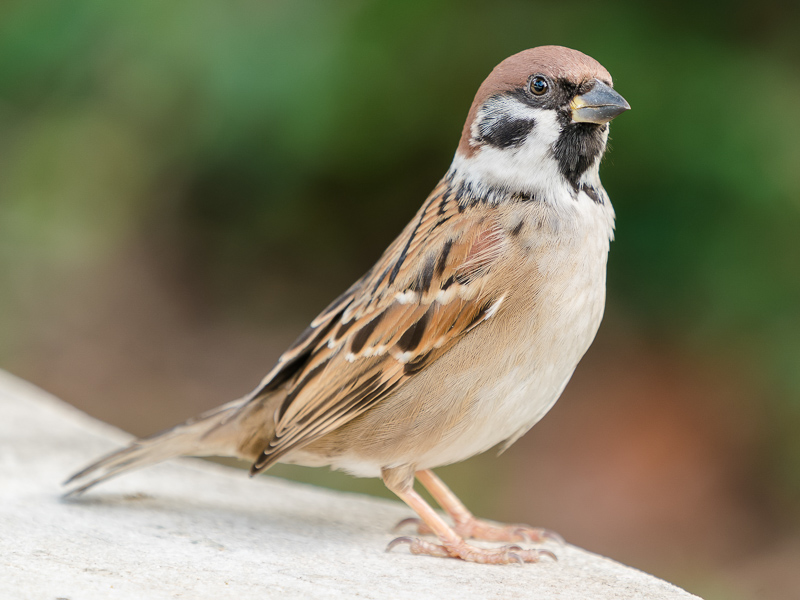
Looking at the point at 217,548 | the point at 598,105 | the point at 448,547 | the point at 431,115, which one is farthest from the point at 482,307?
the point at 431,115

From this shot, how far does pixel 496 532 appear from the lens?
3.15 m

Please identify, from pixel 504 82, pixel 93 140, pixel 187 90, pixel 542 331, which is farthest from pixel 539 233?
pixel 93 140

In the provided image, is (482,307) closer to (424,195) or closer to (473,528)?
(473,528)

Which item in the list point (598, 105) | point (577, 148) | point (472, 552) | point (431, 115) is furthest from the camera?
point (431, 115)

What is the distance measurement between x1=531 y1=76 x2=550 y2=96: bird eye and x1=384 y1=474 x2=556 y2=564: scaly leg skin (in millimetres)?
1220

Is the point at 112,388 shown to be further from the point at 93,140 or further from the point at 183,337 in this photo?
the point at 93,140

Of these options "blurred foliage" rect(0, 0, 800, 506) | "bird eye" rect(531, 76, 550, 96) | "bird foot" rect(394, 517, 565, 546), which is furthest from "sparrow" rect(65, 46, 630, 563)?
"blurred foliage" rect(0, 0, 800, 506)

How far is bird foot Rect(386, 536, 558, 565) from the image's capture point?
9.16ft

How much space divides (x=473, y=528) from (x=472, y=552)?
1.15ft

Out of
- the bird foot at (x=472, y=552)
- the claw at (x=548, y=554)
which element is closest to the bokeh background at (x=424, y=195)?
the claw at (x=548, y=554)

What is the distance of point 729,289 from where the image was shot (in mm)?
4559

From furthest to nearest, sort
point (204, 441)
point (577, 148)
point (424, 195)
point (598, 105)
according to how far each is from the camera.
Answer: point (424, 195)
point (204, 441)
point (577, 148)
point (598, 105)

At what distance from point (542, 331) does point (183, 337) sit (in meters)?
3.87

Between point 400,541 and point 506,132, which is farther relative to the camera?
point 400,541
